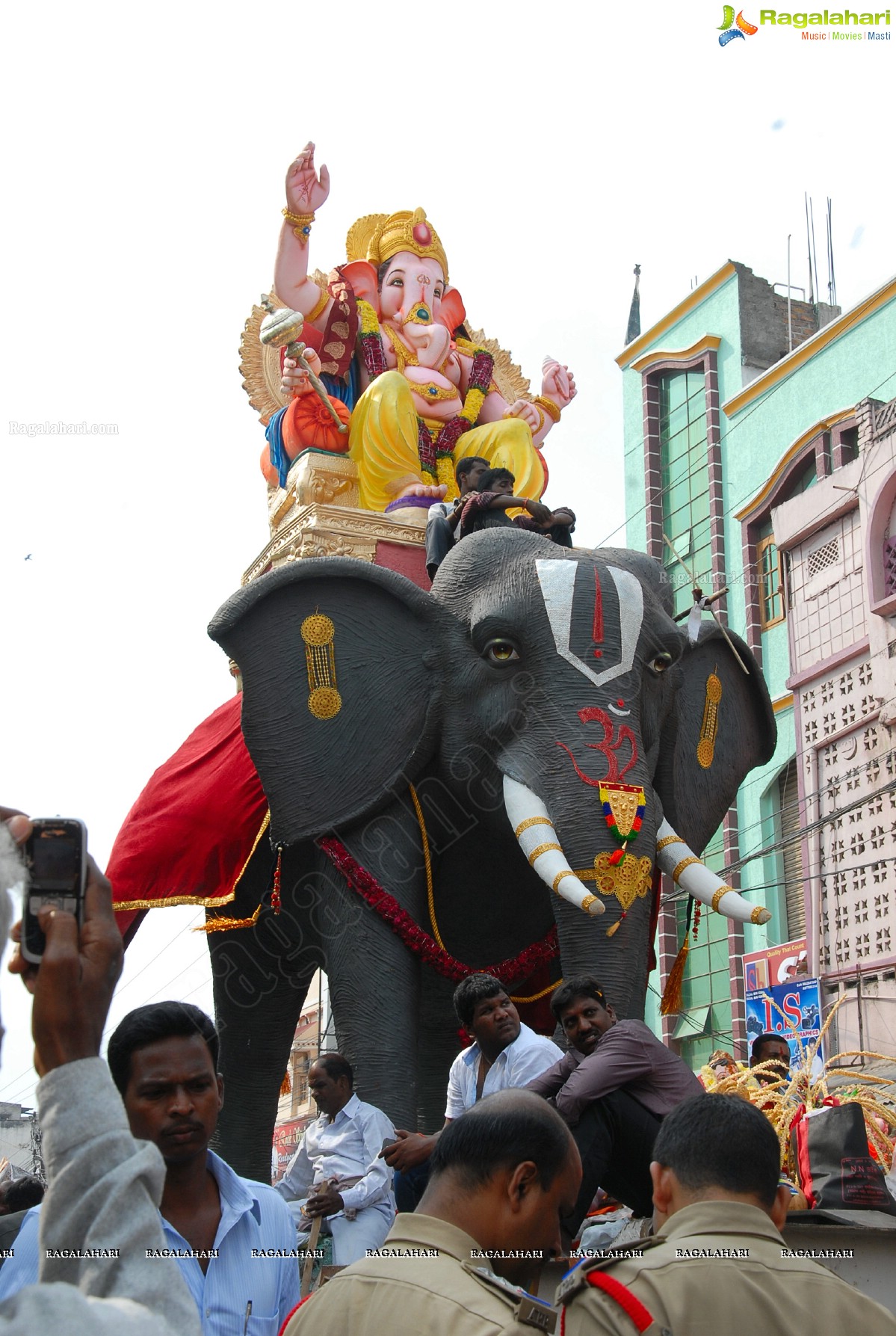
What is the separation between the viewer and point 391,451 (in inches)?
327

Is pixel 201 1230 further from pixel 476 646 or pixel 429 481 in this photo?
pixel 429 481

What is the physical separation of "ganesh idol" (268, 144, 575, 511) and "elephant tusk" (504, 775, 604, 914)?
2.32 meters

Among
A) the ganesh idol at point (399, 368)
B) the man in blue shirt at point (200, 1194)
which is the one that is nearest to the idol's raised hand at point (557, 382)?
the ganesh idol at point (399, 368)

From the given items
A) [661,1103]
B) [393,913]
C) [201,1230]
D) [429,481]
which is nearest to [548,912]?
[393,913]

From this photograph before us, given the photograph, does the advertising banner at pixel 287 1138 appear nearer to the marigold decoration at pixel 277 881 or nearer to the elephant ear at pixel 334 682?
the marigold decoration at pixel 277 881

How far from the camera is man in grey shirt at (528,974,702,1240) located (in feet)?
13.7

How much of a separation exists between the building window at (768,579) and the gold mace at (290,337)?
50.1 ft

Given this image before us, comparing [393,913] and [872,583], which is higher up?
[872,583]

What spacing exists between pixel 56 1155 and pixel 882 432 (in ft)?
50.2

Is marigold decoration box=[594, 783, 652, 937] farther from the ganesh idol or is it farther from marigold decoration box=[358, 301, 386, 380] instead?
marigold decoration box=[358, 301, 386, 380]

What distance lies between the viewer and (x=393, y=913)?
6.59 metres

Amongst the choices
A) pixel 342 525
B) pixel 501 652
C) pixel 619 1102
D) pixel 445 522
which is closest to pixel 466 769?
pixel 501 652

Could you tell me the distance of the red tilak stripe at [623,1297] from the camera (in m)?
2.28

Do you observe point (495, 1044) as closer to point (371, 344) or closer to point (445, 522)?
point (445, 522)
